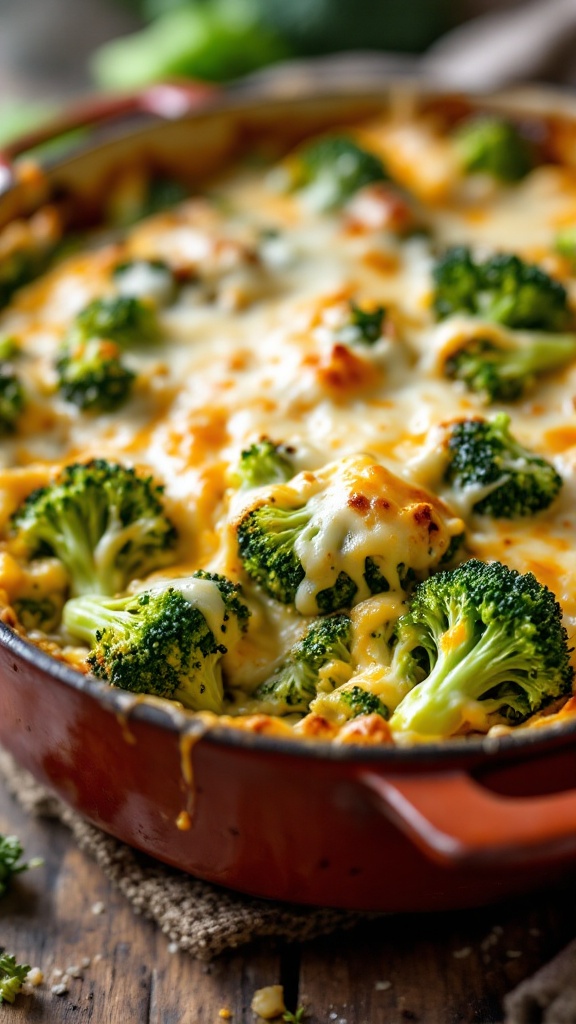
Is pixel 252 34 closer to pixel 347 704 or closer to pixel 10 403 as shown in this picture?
pixel 10 403

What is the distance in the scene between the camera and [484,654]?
7.30 ft

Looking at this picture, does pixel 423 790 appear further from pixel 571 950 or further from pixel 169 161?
pixel 169 161

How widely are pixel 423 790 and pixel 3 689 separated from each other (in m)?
0.98

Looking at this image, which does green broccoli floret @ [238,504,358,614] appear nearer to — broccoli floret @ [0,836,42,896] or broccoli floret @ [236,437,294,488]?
broccoli floret @ [236,437,294,488]

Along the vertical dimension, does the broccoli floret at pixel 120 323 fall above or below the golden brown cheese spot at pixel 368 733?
above

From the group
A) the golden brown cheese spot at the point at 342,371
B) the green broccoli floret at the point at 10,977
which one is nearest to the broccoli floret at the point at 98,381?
the golden brown cheese spot at the point at 342,371

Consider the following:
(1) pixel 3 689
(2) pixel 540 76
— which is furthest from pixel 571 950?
(2) pixel 540 76

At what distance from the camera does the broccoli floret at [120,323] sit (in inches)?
125

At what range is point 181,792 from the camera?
2125mm

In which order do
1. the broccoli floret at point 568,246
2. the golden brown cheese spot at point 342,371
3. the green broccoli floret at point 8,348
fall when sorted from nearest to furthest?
the golden brown cheese spot at point 342,371 → the green broccoli floret at point 8,348 → the broccoli floret at point 568,246

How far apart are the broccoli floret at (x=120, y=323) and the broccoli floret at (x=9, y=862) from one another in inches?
54.0

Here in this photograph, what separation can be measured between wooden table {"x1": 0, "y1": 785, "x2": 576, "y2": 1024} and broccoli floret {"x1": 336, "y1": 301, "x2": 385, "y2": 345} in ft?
4.80

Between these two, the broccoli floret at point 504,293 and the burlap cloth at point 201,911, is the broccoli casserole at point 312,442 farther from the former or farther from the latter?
the burlap cloth at point 201,911

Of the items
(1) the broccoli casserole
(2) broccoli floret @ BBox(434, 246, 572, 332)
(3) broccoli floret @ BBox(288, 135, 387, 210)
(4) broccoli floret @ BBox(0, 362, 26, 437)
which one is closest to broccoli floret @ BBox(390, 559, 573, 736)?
(1) the broccoli casserole
